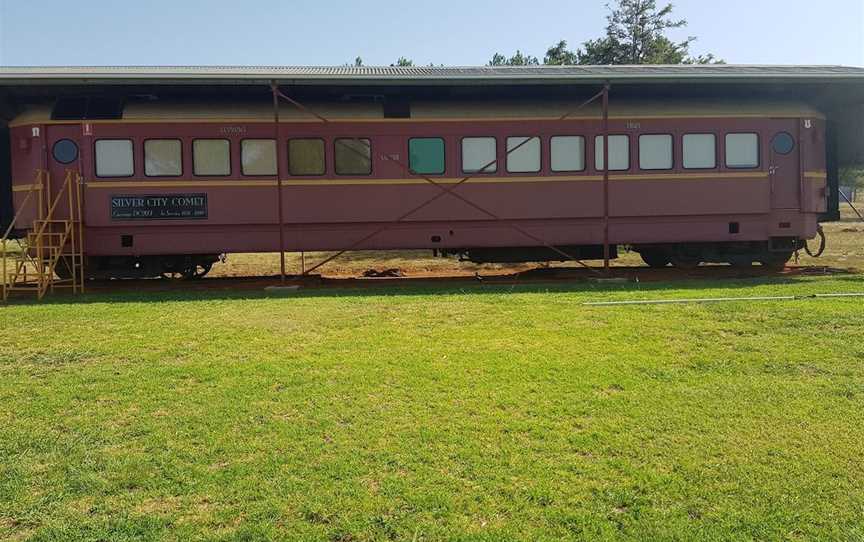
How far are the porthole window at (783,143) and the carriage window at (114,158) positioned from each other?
13.4m

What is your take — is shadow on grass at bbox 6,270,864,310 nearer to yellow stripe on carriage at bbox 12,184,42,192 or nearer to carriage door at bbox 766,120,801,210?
carriage door at bbox 766,120,801,210

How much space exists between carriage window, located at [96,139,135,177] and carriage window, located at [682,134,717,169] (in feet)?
37.4

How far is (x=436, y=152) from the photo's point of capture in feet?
44.1

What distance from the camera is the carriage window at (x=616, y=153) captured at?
44.9ft

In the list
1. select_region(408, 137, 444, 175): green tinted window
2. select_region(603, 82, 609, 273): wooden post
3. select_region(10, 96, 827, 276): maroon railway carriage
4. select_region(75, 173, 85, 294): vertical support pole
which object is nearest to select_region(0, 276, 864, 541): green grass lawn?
select_region(75, 173, 85, 294): vertical support pole

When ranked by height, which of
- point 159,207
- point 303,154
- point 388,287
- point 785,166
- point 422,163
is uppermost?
point 303,154

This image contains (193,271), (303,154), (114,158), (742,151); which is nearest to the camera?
(114,158)

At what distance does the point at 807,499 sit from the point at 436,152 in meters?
10.5

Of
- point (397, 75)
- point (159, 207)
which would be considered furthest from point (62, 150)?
point (397, 75)

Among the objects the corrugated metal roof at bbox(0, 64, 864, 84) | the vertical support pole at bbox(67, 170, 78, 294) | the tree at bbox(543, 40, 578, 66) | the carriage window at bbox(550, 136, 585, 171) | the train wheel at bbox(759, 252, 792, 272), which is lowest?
the train wheel at bbox(759, 252, 792, 272)

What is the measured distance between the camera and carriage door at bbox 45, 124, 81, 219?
41.9 ft

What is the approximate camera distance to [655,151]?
1378cm

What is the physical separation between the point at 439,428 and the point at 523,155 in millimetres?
9554

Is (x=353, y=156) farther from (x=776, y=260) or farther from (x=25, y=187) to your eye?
(x=776, y=260)
